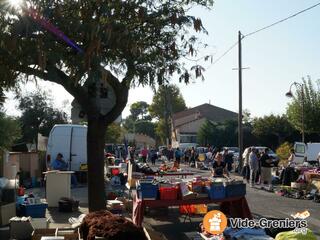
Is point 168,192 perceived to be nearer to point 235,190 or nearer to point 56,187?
point 235,190

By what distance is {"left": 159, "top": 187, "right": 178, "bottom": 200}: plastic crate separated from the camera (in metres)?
11.0

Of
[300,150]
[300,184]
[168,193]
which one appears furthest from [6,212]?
[300,150]

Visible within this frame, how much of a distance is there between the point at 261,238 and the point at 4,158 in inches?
472

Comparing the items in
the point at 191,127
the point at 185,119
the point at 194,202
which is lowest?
the point at 194,202

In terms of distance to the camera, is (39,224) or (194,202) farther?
(194,202)

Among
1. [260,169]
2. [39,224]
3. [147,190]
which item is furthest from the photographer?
[260,169]

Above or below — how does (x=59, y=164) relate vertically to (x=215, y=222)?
above

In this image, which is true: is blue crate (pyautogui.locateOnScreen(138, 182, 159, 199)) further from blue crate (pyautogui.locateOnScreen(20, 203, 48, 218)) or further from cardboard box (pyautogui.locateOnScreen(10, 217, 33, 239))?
blue crate (pyautogui.locateOnScreen(20, 203, 48, 218))

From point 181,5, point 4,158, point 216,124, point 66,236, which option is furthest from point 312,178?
point 216,124

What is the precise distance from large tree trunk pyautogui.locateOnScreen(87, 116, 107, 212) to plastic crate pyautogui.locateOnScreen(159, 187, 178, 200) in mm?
1926

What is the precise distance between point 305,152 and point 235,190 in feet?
73.6

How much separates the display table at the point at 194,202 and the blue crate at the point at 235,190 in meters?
0.09

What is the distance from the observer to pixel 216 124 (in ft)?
224

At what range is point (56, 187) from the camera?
1492 centimetres
